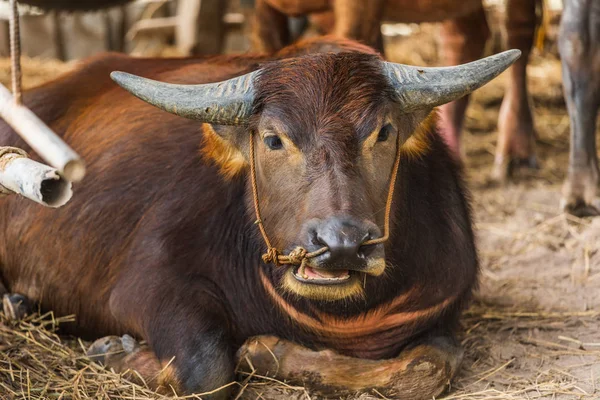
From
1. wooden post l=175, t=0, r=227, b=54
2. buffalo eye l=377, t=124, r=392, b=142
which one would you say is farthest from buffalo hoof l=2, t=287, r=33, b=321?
wooden post l=175, t=0, r=227, b=54

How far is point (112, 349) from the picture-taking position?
3742mm

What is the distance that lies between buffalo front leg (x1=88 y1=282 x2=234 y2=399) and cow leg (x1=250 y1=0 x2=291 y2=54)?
3.38 meters

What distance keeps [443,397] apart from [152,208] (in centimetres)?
146

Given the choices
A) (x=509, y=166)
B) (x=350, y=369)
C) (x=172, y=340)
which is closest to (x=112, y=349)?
(x=172, y=340)

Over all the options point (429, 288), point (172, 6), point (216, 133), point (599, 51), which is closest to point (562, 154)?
point (599, 51)

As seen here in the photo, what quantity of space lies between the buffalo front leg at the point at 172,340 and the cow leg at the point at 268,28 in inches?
133

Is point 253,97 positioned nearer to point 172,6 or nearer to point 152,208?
point 152,208

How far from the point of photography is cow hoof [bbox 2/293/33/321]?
4086 millimetres

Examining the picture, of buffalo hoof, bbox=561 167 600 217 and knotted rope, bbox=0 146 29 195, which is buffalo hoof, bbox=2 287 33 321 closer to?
knotted rope, bbox=0 146 29 195

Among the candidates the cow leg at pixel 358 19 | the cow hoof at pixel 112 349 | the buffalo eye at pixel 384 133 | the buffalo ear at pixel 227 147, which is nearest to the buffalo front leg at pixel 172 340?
the cow hoof at pixel 112 349

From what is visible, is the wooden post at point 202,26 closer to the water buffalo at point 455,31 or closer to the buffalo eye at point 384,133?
the water buffalo at point 455,31

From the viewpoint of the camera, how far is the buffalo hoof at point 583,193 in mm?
5078

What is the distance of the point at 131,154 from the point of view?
4.10 metres

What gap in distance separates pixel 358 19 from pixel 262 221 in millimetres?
2428
